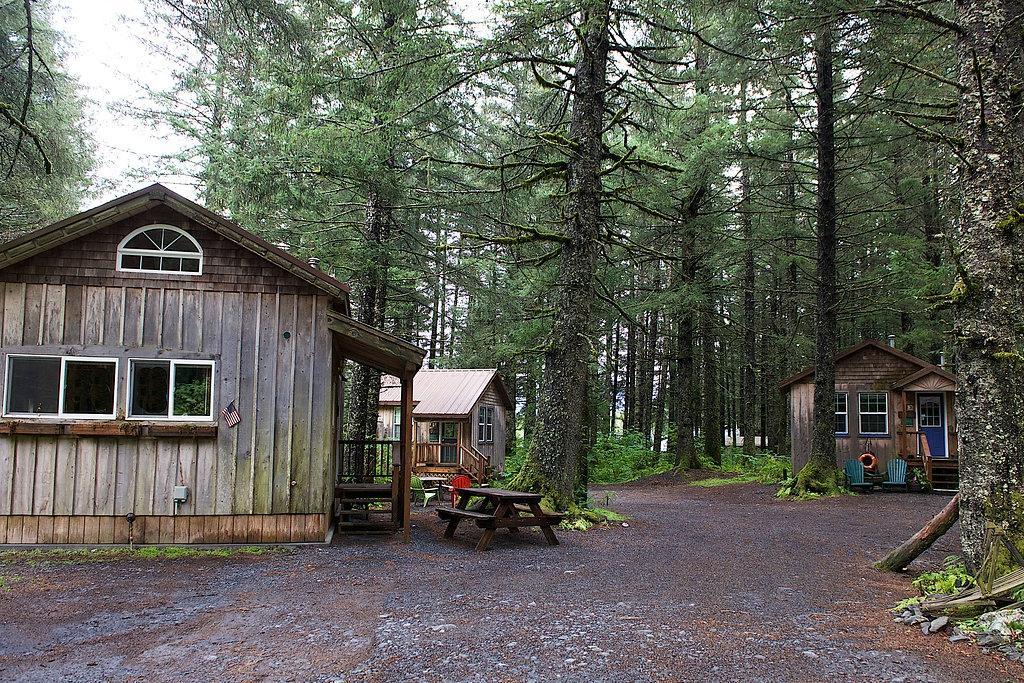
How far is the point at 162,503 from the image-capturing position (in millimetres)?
9398

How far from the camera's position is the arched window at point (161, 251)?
9656 mm

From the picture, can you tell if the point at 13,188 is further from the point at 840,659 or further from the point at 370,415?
the point at 840,659

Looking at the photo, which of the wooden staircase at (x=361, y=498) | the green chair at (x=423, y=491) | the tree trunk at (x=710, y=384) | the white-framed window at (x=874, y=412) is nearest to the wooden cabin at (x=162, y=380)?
the wooden staircase at (x=361, y=498)

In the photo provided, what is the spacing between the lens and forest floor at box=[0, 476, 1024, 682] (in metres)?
4.79

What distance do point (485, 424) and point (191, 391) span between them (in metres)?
15.7

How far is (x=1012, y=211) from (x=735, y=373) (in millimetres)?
28088

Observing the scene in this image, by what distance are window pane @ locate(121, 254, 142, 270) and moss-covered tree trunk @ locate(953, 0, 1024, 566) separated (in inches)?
391

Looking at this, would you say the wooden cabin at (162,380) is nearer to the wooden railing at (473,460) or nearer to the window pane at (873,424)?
the wooden railing at (473,460)

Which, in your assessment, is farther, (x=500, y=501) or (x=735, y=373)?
(x=735, y=373)

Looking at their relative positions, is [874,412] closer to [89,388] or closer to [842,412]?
[842,412]

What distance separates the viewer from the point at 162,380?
31.4 feet

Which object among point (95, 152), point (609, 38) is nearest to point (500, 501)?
point (609, 38)

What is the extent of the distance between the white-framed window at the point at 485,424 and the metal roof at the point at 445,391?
0.94m

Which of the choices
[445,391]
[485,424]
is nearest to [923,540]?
[445,391]
